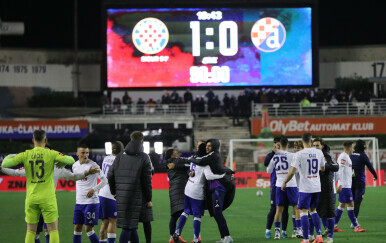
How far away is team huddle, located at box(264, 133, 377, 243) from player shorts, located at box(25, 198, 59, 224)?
4571 mm

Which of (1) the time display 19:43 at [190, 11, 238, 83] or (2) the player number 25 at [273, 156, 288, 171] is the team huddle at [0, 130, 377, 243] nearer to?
(2) the player number 25 at [273, 156, 288, 171]

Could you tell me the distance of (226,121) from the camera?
4894 cm

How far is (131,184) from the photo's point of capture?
12.0 metres

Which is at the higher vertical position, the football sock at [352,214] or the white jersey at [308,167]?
the white jersey at [308,167]

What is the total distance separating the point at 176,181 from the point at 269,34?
27.3 meters

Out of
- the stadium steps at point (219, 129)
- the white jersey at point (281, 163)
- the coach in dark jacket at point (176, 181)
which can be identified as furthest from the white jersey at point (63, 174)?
the stadium steps at point (219, 129)

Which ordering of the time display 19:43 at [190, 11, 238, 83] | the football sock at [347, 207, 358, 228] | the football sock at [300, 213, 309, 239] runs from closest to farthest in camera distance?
the football sock at [300, 213, 309, 239] → the football sock at [347, 207, 358, 228] → the time display 19:43 at [190, 11, 238, 83]

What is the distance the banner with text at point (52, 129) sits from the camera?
158ft

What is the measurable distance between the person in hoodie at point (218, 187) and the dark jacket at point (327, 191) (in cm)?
176

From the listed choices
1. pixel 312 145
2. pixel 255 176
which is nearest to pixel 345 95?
pixel 255 176

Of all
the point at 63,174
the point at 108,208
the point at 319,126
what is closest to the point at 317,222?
the point at 108,208

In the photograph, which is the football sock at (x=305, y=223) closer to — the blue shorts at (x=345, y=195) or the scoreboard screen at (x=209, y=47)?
the blue shorts at (x=345, y=195)

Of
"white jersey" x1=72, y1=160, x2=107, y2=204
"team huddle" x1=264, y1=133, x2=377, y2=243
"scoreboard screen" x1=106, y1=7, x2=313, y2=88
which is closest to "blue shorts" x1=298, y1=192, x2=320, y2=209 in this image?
"team huddle" x1=264, y1=133, x2=377, y2=243

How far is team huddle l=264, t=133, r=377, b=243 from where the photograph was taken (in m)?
13.9
